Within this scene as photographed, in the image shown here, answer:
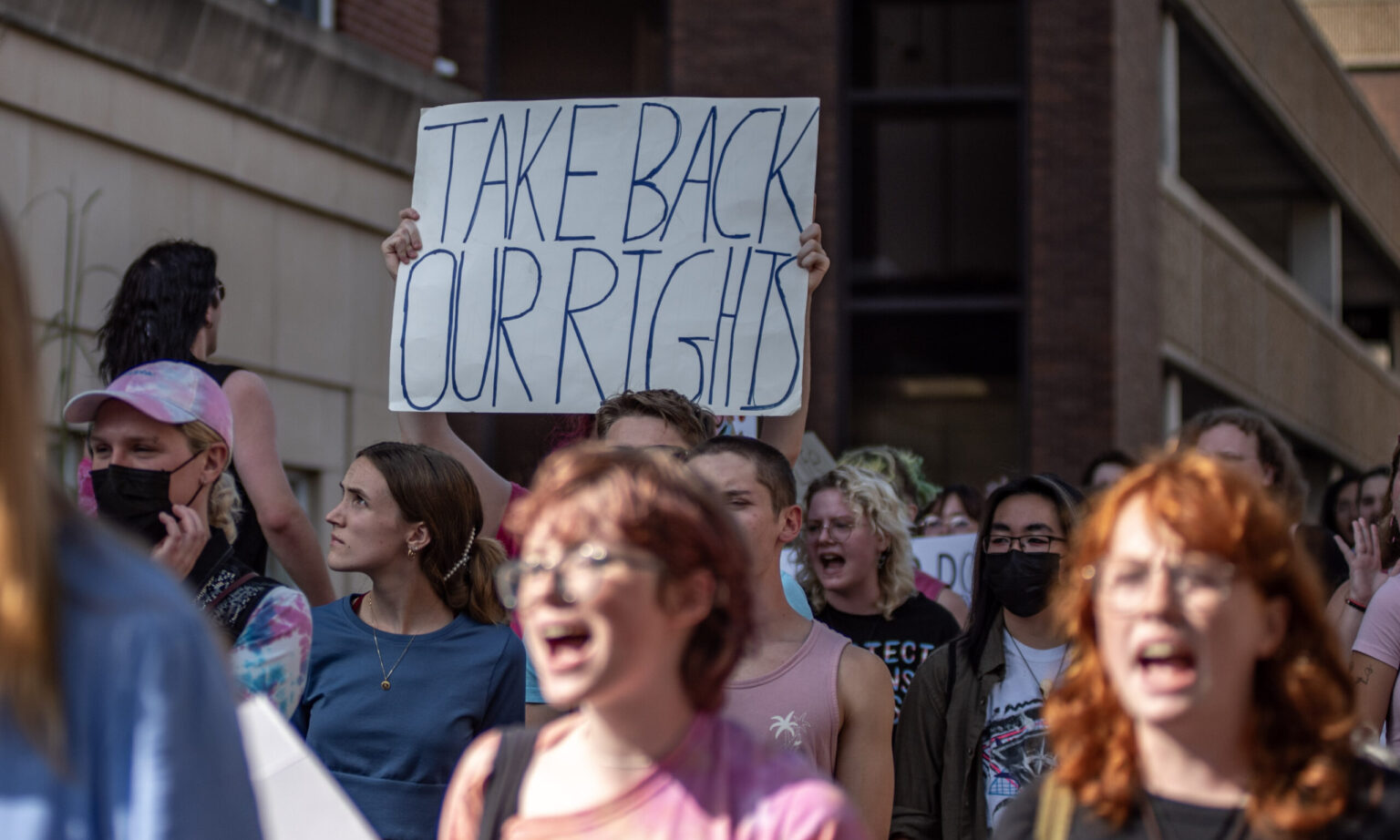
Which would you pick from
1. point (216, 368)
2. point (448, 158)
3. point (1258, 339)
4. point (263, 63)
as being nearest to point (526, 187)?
point (448, 158)

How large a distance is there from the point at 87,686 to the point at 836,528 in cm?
402

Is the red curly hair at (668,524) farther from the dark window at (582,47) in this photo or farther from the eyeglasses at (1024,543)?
the dark window at (582,47)

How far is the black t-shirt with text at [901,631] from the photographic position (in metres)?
5.30

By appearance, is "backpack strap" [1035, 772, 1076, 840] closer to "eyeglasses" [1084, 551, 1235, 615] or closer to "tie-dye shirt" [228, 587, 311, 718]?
"eyeglasses" [1084, 551, 1235, 615]

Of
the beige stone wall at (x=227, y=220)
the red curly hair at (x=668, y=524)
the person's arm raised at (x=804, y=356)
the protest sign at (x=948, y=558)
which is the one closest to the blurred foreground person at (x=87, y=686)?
the red curly hair at (x=668, y=524)

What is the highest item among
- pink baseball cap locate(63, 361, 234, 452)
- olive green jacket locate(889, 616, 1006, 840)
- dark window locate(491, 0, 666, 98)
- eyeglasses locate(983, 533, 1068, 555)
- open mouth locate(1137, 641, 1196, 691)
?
dark window locate(491, 0, 666, 98)

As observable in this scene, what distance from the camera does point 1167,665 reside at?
226 centimetres

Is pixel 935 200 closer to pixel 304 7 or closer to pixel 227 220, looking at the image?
pixel 304 7

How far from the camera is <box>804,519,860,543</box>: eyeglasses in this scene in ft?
18.3

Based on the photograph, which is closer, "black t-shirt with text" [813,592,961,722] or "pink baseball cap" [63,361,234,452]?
"pink baseball cap" [63,361,234,452]

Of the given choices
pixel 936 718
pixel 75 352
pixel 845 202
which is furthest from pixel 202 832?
pixel 845 202

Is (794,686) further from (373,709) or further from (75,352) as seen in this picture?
(75,352)

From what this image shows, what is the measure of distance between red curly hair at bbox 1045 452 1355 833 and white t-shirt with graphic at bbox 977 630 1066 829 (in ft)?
5.41

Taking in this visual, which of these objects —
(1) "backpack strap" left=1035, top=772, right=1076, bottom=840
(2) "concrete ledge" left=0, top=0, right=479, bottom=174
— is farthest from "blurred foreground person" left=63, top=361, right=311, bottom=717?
(2) "concrete ledge" left=0, top=0, right=479, bottom=174
